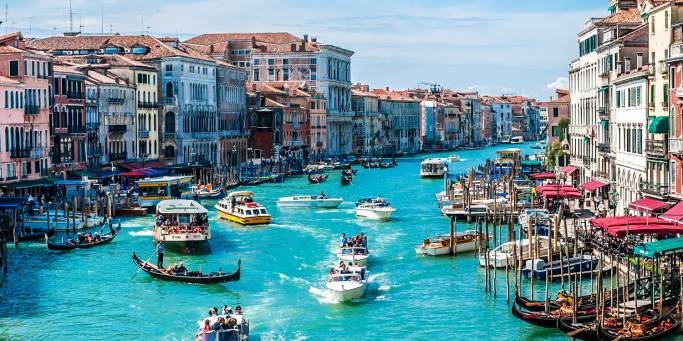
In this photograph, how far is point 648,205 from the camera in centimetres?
2761

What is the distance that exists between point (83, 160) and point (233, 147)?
20.5m

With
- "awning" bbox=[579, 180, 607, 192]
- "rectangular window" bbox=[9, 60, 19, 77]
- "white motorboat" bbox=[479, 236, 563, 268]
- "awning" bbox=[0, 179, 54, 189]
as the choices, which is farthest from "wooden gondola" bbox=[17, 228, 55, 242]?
"awning" bbox=[579, 180, 607, 192]

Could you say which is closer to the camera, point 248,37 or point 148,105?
point 148,105

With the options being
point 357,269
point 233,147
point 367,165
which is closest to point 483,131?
point 367,165

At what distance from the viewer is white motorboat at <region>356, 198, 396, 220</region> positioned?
4066 centimetres

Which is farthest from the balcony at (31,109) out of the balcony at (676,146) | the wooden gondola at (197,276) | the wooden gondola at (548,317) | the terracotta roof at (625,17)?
the wooden gondola at (548,317)

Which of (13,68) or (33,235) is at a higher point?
(13,68)

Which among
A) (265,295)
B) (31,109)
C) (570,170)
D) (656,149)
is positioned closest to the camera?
(265,295)

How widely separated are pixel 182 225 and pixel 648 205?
12.7 metres

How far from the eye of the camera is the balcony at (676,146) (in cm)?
2638

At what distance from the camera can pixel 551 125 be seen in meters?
59.8

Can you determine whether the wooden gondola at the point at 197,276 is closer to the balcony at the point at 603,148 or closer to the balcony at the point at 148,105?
the balcony at the point at 603,148

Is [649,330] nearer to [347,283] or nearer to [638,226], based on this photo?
[638,226]

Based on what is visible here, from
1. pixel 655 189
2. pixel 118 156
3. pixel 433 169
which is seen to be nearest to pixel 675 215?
pixel 655 189
